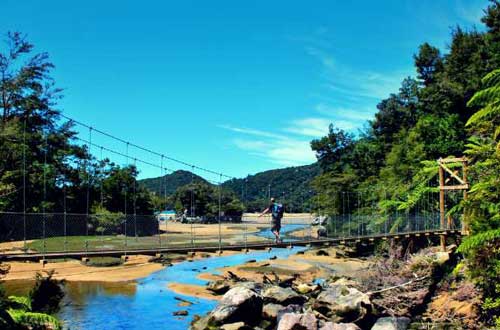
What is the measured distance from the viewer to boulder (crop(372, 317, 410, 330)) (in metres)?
11.8

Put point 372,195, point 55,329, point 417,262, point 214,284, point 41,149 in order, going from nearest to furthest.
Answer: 1. point 55,329
2. point 417,262
3. point 214,284
4. point 372,195
5. point 41,149

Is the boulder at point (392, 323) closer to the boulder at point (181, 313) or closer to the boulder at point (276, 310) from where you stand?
the boulder at point (276, 310)

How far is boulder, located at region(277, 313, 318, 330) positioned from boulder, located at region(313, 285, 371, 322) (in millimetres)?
1310

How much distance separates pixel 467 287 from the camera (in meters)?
13.0

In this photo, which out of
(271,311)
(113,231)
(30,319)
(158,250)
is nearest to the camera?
(30,319)

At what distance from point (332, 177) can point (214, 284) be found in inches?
653

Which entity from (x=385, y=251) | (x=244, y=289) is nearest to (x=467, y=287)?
(x=244, y=289)

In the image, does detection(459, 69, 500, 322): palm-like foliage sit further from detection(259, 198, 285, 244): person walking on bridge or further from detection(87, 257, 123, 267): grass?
detection(87, 257, 123, 267): grass

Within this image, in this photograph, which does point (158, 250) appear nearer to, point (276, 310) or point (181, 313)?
A: point (181, 313)

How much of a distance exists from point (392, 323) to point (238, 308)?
147 inches

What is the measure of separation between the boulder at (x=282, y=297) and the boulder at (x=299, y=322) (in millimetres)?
2609

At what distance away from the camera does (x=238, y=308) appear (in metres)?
12.6

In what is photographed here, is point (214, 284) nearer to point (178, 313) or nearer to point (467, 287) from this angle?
point (178, 313)

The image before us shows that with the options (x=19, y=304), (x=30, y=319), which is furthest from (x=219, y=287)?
(x=30, y=319)
